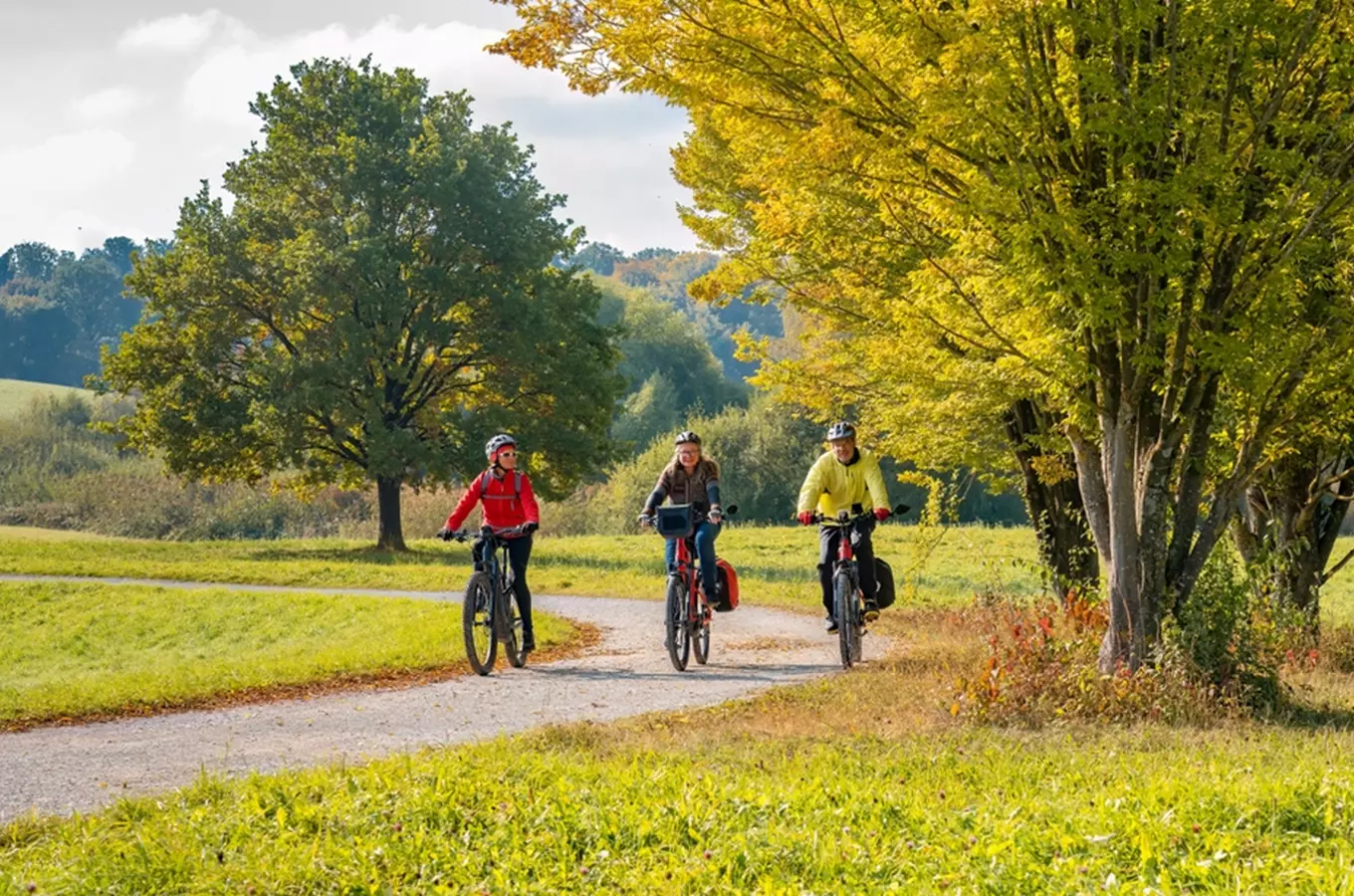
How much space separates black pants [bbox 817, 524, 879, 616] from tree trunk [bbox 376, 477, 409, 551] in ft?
72.8

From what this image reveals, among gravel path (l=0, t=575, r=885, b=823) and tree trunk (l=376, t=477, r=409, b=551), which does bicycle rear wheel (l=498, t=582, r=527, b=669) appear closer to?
gravel path (l=0, t=575, r=885, b=823)

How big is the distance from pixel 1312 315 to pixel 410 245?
82.3ft

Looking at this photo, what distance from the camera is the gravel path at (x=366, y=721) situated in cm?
704

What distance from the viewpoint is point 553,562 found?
1139 inches

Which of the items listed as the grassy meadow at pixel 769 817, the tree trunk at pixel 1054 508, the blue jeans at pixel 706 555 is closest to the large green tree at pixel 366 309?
the tree trunk at pixel 1054 508

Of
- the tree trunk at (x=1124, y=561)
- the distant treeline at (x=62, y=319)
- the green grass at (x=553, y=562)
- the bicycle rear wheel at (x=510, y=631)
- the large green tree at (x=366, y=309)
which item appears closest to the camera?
the tree trunk at (x=1124, y=561)

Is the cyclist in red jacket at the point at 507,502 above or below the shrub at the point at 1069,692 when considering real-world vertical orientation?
above

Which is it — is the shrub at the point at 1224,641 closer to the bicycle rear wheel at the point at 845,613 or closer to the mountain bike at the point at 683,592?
the bicycle rear wheel at the point at 845,613

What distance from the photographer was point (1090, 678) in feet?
28.6

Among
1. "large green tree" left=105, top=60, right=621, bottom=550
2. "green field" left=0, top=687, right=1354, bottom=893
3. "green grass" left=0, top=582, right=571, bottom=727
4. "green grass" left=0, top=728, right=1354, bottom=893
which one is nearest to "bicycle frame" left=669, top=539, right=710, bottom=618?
"green grass" left=0, top=582, right=571, bottom=727

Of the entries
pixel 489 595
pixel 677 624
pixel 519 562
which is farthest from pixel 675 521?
pixel 489 595

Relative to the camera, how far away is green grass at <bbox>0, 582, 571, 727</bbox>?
35.3ft

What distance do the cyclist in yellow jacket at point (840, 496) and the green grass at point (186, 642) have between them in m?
3.66

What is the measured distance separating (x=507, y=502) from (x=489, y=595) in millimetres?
787
